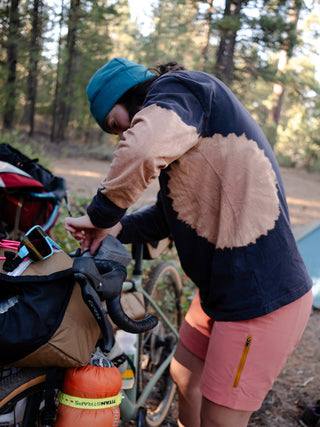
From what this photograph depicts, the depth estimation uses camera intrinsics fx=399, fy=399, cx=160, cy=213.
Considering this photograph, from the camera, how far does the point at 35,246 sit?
4.53 ft

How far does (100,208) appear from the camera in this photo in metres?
1.40

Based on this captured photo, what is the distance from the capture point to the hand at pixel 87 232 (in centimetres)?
158

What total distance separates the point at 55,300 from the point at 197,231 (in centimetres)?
59

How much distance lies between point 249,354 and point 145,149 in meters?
0.92

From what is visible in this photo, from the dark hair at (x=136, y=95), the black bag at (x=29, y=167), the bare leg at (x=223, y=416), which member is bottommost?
the bare leg at (x=223, y=416)

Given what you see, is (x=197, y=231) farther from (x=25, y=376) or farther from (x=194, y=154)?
(x=25, y=376)

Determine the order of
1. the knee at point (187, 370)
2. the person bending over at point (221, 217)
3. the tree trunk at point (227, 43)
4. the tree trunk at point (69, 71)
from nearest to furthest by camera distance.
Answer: the person bending over at point (221, 217)
the knee at point (187, 370)
the tree trunk at point (227, 43)
the tree trunk at point (69, 71)

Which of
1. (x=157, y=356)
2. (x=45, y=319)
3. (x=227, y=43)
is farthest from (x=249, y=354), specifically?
(x=227, y=43)

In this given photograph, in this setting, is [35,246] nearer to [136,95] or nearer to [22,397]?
[22,397]

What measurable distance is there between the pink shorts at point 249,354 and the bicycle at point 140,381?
13.1 inches

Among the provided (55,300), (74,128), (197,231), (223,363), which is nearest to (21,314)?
(55,300)

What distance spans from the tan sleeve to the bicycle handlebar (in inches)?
10.4

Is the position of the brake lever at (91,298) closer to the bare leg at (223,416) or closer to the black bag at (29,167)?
the bare leg at (223,416)

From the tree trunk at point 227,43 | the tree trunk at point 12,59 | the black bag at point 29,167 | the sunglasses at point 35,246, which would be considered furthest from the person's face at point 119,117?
the tree trunk at point 12,59
